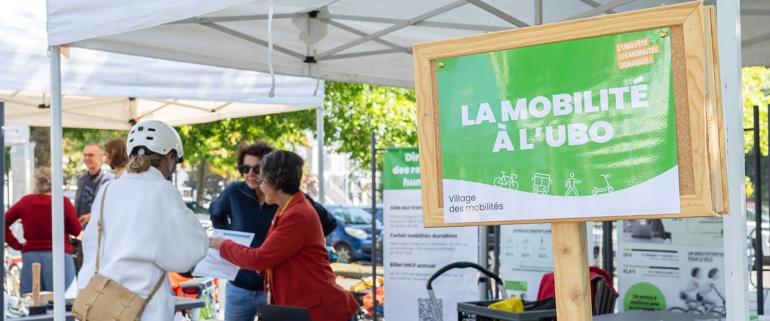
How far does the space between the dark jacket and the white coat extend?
1369 mm

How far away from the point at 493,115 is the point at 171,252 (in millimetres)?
1733

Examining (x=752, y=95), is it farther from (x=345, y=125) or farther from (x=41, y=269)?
(x=41, y=269)

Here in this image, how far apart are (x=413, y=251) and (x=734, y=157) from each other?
15.6 feet

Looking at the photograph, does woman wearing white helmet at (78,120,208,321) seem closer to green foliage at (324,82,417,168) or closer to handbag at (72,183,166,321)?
handbag at (72,183,166,321)

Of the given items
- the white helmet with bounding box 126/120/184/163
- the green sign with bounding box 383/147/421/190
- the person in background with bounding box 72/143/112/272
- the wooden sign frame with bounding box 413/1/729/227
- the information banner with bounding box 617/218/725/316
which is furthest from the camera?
the person in background with bounding box 72/143/112/272

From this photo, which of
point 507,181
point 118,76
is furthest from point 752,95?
point 507,181

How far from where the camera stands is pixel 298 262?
4098 mm

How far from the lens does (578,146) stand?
7.36ft

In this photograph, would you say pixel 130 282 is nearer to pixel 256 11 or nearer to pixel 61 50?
pixel 61 50

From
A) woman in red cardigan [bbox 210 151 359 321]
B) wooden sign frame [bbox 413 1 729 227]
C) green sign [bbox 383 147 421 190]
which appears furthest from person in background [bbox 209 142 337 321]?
wooden sign frame [bbox 413 1 729 227]

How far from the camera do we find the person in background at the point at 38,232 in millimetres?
8031

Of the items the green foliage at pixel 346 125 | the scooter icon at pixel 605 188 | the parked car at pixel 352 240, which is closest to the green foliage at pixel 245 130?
the green foliage at pixel 346 125

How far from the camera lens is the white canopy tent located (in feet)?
12.9

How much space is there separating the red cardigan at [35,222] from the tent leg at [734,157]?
21.7 ft
